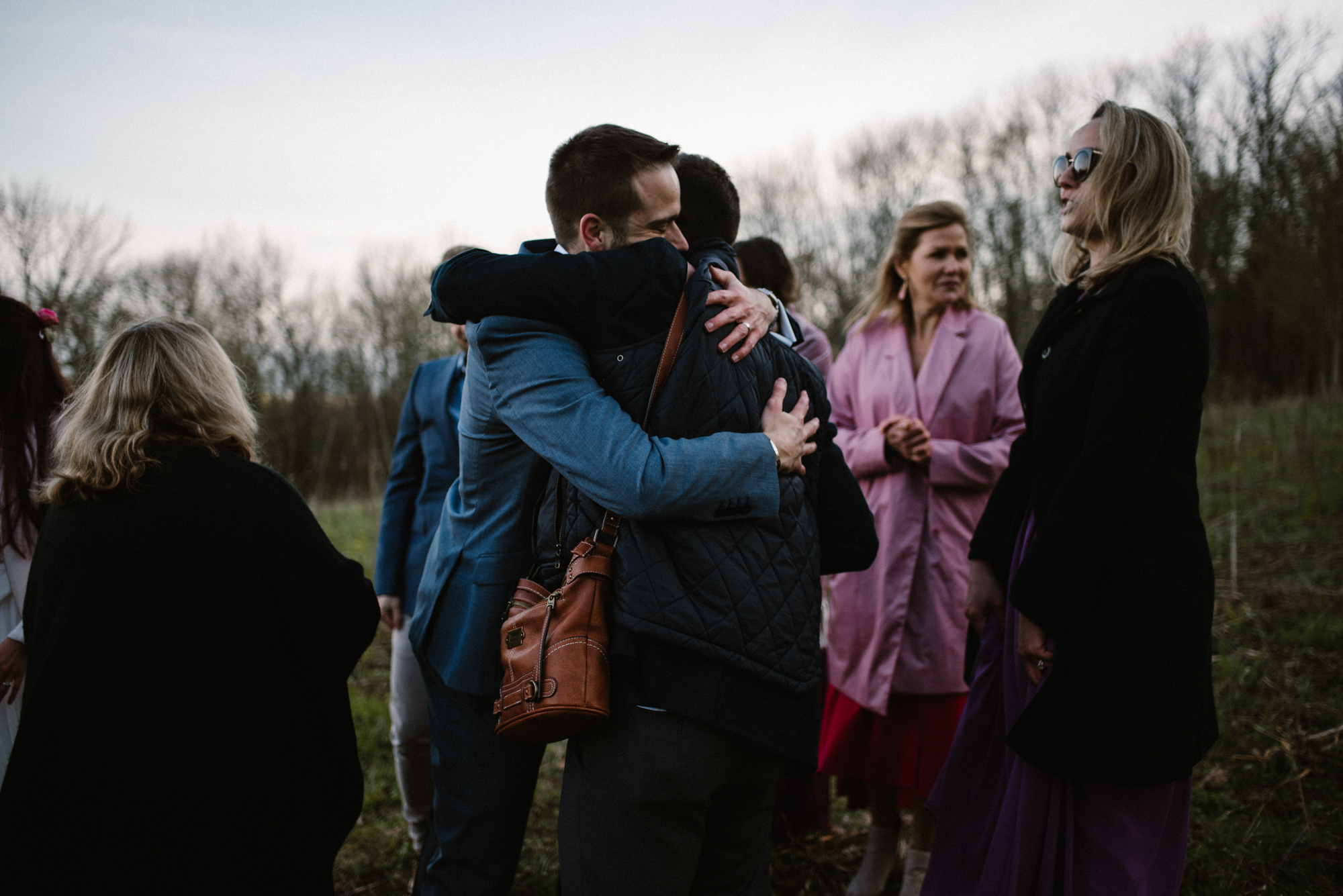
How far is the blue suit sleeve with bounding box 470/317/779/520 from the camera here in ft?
4.58

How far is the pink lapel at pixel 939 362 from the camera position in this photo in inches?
122

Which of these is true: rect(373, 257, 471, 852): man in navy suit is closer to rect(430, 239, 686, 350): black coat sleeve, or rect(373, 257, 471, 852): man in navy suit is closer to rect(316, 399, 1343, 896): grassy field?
rect(316, 399, 1343, 896): grassy field

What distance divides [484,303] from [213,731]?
1176 millimetres

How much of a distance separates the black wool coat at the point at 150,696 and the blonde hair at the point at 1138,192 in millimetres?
2102

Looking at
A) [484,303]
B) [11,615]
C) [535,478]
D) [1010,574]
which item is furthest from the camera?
[11,615]

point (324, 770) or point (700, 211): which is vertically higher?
point (700, 211)

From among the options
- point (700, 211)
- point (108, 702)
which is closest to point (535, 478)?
point (700, 211)

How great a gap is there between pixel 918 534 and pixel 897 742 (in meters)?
0.76

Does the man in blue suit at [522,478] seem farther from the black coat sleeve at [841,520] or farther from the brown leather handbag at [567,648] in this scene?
the black coat sleeve at [841,520]

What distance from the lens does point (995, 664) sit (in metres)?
2.08

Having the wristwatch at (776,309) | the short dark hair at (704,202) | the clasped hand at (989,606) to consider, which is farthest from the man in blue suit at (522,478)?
the clasped hand at (989,606)

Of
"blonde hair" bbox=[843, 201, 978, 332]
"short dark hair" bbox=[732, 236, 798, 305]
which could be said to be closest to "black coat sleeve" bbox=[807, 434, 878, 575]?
"blonde hair" bbox=[843, 201, 978, 332]

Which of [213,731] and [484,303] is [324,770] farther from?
[484,303]

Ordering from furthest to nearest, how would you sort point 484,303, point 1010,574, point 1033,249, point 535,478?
point 1033,249 < point 1010,574 < point 535,478 < point 484,303
